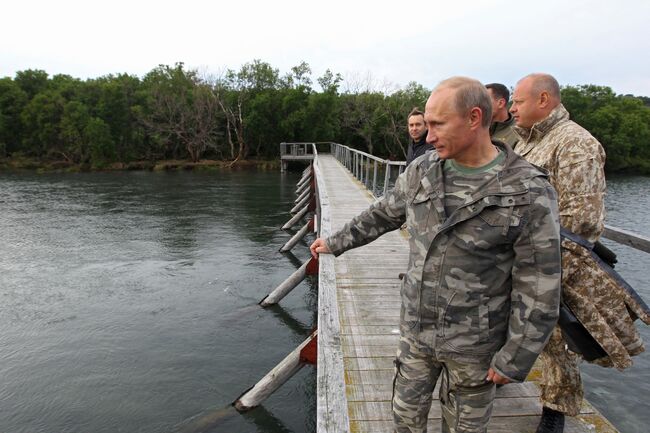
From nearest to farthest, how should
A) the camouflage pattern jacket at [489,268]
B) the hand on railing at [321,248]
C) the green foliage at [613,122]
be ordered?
the camouflage pattern jacket at [489,268] < the hand on railing at [321,248] < the green foliage at [613,122]

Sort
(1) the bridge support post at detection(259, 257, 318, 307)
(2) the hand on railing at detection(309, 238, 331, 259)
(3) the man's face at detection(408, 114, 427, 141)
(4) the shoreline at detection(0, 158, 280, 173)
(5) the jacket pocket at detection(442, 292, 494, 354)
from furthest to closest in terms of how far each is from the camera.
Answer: (4) the shoreline at detection(0, 158, 280, 173) < (1) the bridge support post at detection(259, 257, 318, 307) < (3) the man's face at detection(408, 114, 427, 141) < (2) the hand on railing at detection(309, 238, 331, 259) < (5) the jacket pocket at detection(442, 292, 494, 354)

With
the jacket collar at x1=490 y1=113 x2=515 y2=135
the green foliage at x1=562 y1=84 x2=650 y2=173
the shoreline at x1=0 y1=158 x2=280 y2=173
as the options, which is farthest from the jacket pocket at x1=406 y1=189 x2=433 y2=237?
the green foliage at x1=562 y1=84 x2=650 y2=173

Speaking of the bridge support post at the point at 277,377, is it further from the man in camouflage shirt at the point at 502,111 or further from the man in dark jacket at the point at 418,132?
the man in camouflage shirt at the point at 502,111

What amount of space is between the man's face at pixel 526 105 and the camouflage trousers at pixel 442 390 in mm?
1496

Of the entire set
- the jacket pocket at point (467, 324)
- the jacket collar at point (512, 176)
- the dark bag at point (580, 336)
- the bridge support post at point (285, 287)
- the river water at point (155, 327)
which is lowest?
the river water at point (155, 327)

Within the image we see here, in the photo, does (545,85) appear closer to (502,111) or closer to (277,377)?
(502,111)

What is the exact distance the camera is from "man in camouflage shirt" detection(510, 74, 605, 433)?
231 cm

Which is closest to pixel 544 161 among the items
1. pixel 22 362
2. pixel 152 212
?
pixel 22 362

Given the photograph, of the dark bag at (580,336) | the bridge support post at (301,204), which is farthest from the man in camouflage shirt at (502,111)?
the bridge support post at (301,204)

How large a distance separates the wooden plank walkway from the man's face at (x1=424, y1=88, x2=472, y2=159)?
1.99 metres

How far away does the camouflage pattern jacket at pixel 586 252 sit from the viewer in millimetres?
2201

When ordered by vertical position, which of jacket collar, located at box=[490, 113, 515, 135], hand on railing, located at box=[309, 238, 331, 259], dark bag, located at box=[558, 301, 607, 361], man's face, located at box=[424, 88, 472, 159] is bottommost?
dark bag, located at box=[558, 301, 607, 361]

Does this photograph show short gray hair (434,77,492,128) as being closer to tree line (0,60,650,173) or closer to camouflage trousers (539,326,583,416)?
camouflage trousers (539,326,583,416)

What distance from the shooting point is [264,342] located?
26.3 ft
